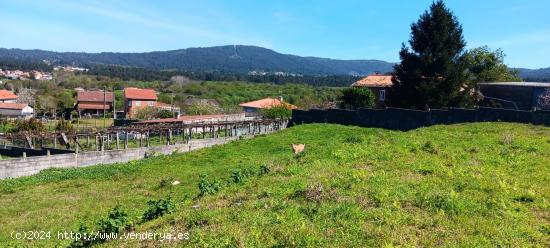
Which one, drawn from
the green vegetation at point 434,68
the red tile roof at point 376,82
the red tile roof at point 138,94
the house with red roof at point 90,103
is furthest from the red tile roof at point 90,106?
the green vegetation at point 434,68

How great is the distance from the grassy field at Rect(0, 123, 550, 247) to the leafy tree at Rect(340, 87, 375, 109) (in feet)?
96.4

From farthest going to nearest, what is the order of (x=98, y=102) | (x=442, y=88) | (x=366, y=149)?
(x=98, y=102), (x=442, y=88), (x=366, y=149)

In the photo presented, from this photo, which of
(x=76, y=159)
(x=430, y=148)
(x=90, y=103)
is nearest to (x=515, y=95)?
(x=430, y=148)

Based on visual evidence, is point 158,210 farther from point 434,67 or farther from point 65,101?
point 65,101

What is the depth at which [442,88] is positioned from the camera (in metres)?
38.6

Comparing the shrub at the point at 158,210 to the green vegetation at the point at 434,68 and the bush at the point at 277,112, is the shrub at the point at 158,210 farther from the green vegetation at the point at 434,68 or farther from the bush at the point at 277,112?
the bush at the point at 277,112

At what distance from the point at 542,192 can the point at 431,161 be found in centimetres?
371

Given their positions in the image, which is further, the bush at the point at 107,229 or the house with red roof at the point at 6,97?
the house with red roof at the point at 6,97

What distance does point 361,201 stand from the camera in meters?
9.30

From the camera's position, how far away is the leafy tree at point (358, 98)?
48.9 m

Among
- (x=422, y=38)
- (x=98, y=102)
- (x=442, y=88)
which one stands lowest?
(x=98, y=102)

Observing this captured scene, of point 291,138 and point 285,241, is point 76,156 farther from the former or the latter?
point 285,241

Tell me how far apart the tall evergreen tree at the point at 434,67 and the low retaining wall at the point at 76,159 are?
18830 millimetres

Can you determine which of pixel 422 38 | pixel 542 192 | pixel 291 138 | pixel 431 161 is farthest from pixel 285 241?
pixel 422 38
